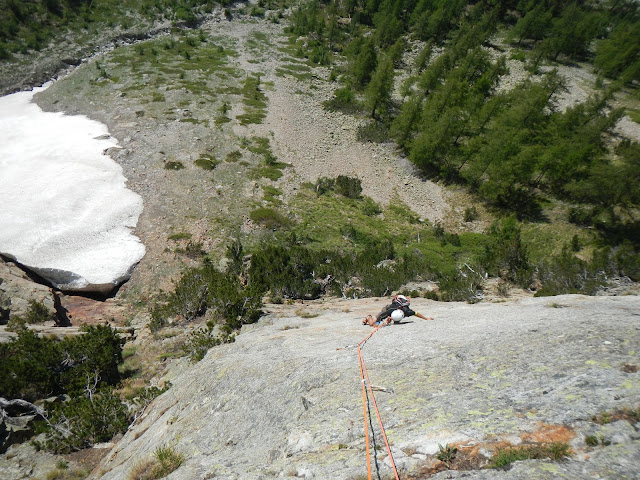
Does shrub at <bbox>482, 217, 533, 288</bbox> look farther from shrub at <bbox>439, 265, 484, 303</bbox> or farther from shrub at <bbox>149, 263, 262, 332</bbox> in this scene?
shrub at <bbox>149, 263, 262, 332</bbox>

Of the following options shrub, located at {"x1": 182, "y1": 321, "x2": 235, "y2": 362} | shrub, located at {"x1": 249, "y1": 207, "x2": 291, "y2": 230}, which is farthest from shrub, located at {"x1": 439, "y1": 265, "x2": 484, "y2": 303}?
shrub, located at {"x1": 249, "y1": 207, "x2": 291, "y2": 230}

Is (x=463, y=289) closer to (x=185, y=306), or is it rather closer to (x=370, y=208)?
(x=185, y=306)

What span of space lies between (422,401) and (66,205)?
2944 centimetres

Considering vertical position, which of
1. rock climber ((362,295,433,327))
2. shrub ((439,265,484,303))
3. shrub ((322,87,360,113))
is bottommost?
shrub ((439,265,484,303))

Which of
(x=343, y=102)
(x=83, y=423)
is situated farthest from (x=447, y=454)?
(x=343, y=102)

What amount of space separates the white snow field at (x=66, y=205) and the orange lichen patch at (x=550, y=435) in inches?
861

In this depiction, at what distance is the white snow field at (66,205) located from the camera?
20.3m

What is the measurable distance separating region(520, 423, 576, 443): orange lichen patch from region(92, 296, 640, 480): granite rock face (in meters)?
0.02

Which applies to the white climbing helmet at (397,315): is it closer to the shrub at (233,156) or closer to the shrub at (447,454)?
the shrub at (447,454)

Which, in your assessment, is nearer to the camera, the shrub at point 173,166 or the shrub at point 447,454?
the shrub at point 447,454

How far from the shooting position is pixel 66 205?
24938 millimetres

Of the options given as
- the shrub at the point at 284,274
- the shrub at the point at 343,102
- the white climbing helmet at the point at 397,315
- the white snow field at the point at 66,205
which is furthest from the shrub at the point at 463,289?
the shrub at the point at 343,102

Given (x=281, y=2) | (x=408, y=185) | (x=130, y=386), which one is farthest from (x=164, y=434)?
(x=281, y=2)

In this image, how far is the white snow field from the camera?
2027 cm
